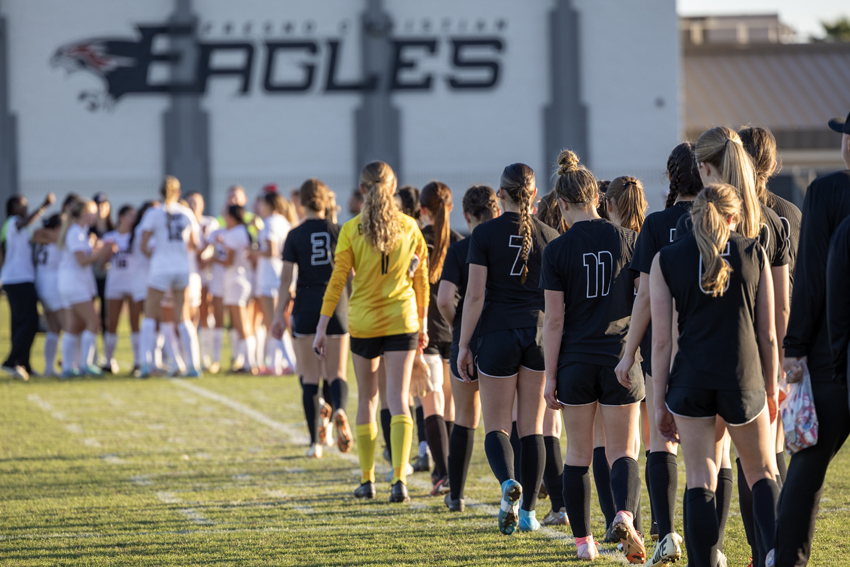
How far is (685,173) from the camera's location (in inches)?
177

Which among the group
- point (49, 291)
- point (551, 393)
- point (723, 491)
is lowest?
point (723, 491)

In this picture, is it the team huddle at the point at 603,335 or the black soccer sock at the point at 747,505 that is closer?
the team huddle at the point at 603,335

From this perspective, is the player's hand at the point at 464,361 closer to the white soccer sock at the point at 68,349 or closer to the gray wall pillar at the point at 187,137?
the white soccer sock at the point at 68,349

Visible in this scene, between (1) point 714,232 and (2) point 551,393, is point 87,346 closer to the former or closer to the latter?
Answer: (2) point 551,393

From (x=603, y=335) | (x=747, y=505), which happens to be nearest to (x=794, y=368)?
(x=747, y=505)

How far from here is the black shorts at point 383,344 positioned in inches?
239

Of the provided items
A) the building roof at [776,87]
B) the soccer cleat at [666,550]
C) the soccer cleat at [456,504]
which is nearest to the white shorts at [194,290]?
the soccer cleat at [456,504]

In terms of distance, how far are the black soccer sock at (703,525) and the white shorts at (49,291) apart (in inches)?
424

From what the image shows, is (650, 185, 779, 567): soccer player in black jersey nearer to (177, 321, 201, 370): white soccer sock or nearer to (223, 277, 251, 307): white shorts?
(177, 321, 201, 370): white soccer sock

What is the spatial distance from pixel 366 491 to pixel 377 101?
2549 cm

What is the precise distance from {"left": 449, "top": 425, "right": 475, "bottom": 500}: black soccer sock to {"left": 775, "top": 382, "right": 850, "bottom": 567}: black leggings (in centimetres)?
231

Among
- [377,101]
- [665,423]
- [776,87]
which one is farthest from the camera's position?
[776,87]

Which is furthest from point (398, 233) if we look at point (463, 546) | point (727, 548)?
point (727, 548)

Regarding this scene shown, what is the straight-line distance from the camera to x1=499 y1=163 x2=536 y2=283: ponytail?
17.1 feet
